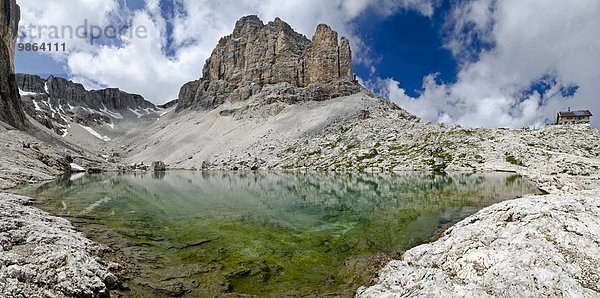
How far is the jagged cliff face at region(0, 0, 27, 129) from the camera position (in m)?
102

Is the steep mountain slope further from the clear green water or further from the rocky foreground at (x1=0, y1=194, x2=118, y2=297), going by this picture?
the rocky foreground at (x1=0, y1=194, x2=118, y2=297)

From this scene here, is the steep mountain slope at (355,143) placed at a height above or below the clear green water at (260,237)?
above

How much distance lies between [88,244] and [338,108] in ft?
517

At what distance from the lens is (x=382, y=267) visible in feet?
53.8

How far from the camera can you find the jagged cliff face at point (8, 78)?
101750 mm

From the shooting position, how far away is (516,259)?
1130 cm

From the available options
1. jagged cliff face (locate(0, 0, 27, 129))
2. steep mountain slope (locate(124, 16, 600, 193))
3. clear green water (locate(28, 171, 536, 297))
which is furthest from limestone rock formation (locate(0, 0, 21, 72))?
clear green water (locate(28, 171, 536, 297))

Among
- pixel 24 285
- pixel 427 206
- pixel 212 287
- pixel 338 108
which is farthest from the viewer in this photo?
pixel 338 108

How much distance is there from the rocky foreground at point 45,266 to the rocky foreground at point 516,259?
11.2 m

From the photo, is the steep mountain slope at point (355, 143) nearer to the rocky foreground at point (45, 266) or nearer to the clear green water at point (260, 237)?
the clear green water at point (260, 237)

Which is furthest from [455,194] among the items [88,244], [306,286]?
[88,244]

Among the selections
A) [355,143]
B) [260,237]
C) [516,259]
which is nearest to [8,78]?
[355,143]

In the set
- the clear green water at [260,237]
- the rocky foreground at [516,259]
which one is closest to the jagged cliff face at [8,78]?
the clear green water at [260,237]

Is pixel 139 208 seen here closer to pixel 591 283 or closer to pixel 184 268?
pixel 184 268
